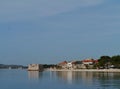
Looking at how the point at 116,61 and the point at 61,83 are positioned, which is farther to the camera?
the point at 116,61

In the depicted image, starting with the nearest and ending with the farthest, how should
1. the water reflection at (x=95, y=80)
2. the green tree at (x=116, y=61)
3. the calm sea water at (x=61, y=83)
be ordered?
the calm sea water at (x=61, y=83) < the water reflection at (x=95, y=80) < the green tree at (x=116, y=61)

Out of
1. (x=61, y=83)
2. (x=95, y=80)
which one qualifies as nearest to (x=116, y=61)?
(x=95, y=80)

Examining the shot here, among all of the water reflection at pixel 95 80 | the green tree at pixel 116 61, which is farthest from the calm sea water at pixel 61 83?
the green tree at pixel 116 61

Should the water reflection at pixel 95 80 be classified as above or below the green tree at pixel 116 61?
below

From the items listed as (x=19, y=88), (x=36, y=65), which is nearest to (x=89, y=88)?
(x=19, y=88)

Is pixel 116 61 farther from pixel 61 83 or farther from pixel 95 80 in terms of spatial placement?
pixel 61 83

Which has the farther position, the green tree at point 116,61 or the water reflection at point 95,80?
the green tree at point 116,61

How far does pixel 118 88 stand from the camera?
46.9m

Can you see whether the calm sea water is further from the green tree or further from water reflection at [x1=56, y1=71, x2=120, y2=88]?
the green tree

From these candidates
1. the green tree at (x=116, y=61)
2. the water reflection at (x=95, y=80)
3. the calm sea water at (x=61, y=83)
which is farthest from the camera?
the green tree at (x=116, y=61)

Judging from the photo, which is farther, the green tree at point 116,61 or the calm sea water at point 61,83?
the green tree at point 116,61

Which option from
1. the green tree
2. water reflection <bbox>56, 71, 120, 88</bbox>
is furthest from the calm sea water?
the green tree

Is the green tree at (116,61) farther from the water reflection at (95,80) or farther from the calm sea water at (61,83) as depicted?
the calm sea water at (61,83)

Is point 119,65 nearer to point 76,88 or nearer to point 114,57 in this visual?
point 114,57
